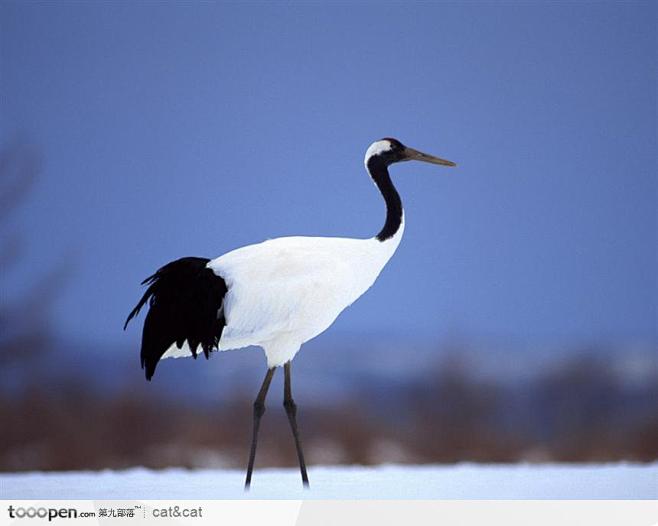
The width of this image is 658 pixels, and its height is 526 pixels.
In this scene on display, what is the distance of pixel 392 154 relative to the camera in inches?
204

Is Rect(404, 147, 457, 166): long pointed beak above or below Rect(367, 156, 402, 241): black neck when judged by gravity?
→ above

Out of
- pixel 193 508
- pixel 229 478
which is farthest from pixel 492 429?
pixel 193 508

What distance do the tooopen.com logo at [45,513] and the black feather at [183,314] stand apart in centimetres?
71

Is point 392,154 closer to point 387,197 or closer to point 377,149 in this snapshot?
point 377,149

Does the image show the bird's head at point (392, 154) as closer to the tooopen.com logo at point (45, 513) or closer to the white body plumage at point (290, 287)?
the white body plumage at point (290, 287)

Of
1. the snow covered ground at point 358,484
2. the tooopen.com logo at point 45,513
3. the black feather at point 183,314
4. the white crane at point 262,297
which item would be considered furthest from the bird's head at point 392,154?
the tooopen.com logo at point 45,513

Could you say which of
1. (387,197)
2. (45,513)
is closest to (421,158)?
(387,197)

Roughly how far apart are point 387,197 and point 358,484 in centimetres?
143

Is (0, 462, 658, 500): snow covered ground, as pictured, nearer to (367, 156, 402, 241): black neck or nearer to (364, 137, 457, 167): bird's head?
(367, 156, 402, 241): black neck

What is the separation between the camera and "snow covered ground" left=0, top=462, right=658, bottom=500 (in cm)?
483

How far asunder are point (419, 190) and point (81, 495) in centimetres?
249

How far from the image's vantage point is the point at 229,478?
207 inches

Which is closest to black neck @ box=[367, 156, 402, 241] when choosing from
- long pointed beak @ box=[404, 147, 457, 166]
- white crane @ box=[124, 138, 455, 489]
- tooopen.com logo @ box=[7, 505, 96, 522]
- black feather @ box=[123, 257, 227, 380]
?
white crane @ box=[124, 138, 455, 489]

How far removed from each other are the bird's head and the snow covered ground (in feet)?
5.32
